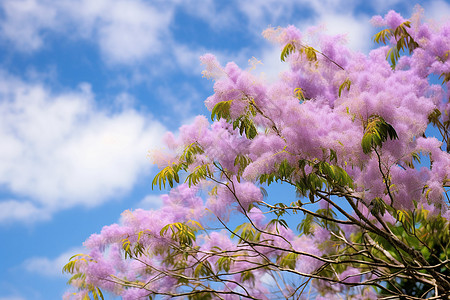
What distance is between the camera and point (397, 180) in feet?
13.8

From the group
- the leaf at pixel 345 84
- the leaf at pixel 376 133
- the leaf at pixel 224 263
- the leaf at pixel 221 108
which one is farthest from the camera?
the leaf at pixel 224 263

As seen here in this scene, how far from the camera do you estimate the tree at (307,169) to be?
3672mm

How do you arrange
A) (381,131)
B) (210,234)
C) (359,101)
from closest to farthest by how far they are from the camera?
(381,131) < (359,101) < (210,234)

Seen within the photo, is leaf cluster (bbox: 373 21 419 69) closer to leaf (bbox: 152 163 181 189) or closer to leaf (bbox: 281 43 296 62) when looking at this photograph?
leaf (bbox: 281 43 296 62)

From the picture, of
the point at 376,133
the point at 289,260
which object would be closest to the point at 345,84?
the point at 376,133

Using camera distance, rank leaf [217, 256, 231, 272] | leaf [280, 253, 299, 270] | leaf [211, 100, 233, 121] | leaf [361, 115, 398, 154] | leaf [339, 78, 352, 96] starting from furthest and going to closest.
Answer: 1. leaf [280, 253, 299, 270]
2. leaf [217, 256, 231, 272]
3. leaf [339, 78, 352, 96]
4. leaf [211, 100, 233, 121]
5. leaf [361, 115, 398, 154]

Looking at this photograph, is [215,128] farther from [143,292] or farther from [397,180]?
[143,292]

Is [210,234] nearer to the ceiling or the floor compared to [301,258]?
nearer to the ceiling

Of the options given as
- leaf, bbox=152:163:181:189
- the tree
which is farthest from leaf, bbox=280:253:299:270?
leaf, bbox=152:163:181:189

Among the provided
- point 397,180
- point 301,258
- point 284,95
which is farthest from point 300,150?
point 301,258

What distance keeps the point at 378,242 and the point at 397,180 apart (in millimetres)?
1142

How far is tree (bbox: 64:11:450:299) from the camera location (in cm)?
367

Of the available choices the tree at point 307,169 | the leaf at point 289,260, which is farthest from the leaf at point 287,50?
the leaf at point 289,260

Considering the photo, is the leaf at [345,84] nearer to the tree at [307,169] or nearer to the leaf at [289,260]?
the tree at [307,169]
